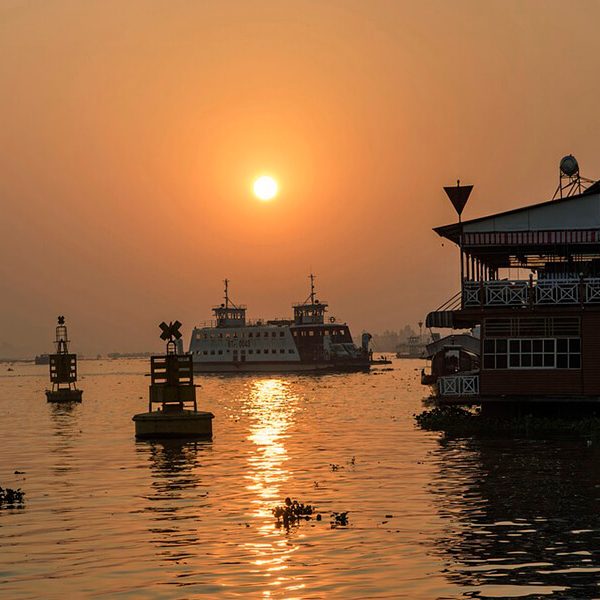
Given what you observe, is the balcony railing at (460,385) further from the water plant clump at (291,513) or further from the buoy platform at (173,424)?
the water plant clump at (291,513)

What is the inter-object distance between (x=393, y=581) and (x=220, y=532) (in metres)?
6.65

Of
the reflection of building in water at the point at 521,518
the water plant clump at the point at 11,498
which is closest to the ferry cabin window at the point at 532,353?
the reflection of building in water at the point at 521,518

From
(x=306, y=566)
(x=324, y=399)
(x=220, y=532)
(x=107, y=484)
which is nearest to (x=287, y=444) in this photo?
(x=107, y=484)

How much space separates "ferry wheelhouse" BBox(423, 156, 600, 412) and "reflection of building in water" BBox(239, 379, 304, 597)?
9.85 metres

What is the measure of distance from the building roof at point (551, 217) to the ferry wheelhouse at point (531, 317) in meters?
0.05

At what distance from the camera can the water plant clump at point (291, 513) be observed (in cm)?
2747

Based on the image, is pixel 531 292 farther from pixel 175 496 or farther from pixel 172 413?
pixel 175 496

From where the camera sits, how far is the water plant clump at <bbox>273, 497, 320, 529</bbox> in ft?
90.1

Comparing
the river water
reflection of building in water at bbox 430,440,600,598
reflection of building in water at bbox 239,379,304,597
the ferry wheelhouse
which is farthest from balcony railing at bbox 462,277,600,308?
reflection of building in water at bbox 239,379,304,597

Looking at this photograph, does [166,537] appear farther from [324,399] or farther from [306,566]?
[324,399]

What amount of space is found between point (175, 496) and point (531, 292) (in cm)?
2399

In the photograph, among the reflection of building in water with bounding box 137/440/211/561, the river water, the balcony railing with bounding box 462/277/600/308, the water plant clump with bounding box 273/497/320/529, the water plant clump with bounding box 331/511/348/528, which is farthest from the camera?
the balcony railing with bounding box 462/277/600/308

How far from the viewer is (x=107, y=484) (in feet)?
120

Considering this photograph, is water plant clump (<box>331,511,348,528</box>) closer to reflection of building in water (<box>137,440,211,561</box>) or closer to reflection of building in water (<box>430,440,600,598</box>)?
reflection of building in water (<box>430,440,600,598</box>)
